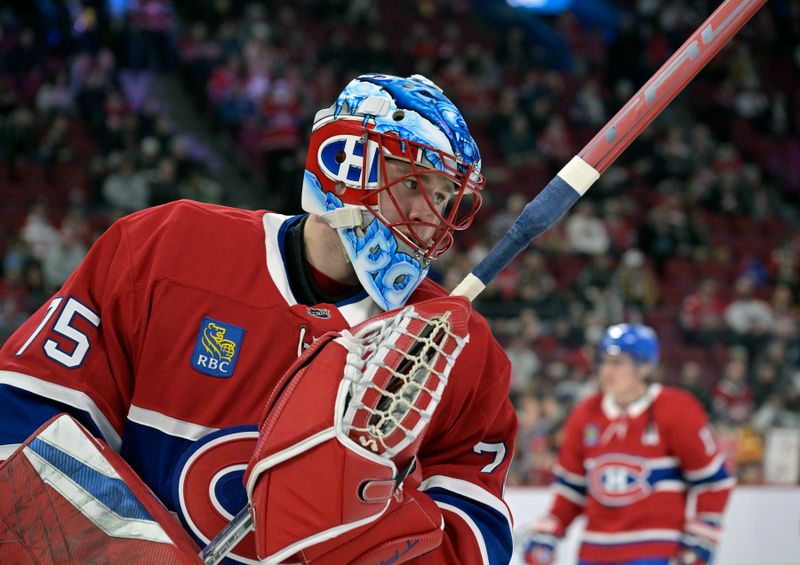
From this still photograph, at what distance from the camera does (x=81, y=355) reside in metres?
1.79

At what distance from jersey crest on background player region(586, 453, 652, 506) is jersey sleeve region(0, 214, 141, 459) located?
3539 mm

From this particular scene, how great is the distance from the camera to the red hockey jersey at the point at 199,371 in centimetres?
181

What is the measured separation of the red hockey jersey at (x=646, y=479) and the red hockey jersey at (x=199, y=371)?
328 cm

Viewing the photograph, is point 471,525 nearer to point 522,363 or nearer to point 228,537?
point 228,537

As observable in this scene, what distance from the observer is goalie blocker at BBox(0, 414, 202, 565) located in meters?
1.67

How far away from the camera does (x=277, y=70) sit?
10375 millimetres

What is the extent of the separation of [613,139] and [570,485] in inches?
141

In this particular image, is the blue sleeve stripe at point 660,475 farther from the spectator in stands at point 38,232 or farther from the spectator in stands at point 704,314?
the spectator in stands at point 38,232

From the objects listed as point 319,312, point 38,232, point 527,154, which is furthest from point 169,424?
point 527,154

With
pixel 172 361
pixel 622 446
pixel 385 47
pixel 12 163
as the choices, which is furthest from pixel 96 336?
pixel 385 47

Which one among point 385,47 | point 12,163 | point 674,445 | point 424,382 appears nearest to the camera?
point 424,382

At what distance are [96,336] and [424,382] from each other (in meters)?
0.57

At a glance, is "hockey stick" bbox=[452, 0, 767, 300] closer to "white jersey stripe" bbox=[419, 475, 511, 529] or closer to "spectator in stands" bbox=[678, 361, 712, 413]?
"white jersey stripe" bbox=[419, 475, 511, 529]

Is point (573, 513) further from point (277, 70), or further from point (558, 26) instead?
point (558, 26)
